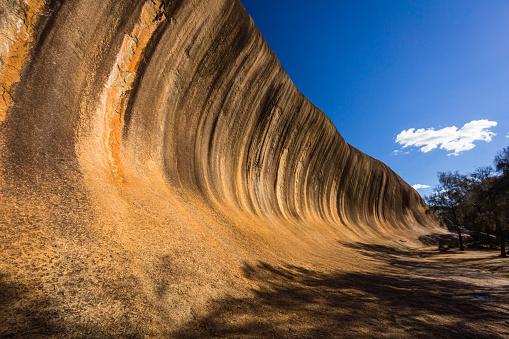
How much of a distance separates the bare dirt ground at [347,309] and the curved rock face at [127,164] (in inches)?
21.8

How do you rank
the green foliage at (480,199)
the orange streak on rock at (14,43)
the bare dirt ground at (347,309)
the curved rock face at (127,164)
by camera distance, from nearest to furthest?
the curved rock face at (127,164)
the bare dirt ground at (347,309)
the orange streak on rock at (14,43)
the green foliage at (480,199)

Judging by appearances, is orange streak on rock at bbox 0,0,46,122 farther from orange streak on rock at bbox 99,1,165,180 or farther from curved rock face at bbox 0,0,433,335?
orange streak on rock at bbox 99,1,165,180

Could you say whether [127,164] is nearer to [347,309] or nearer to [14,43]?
[14,43]

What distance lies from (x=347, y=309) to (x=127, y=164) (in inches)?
250

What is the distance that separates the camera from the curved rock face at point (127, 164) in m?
4.27

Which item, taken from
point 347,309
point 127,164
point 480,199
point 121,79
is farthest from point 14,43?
point 480,199

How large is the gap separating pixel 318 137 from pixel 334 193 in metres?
8.73

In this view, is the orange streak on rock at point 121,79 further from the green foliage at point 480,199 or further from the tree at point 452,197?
the tree at point 452,197

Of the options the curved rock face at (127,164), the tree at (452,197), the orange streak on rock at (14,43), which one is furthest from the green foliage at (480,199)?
the orange streak on rock at (14,43)

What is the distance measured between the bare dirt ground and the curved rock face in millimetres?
554

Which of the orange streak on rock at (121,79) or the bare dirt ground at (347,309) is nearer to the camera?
the bare dirt ground at (347,309)

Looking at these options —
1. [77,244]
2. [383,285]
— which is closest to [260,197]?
[383,285]

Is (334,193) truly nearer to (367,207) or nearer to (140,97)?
(367,207)

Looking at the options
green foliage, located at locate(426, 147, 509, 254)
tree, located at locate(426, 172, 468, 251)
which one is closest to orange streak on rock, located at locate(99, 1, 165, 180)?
green foliage, located at locate(426, 147, 509, 254)
